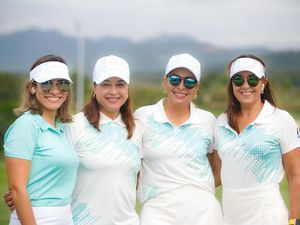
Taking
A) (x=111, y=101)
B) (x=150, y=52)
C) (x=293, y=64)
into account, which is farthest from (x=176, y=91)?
(x=150, y=52)

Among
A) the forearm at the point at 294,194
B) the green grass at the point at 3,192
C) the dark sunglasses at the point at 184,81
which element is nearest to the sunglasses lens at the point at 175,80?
the dark sunglasses at the point at 184,81

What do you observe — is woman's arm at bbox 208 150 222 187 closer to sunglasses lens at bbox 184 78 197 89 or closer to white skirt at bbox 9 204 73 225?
sunglasses lens at bbox 184 78 197 89

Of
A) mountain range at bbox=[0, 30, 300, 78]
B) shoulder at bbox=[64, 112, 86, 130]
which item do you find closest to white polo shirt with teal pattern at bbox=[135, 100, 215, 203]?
shoulder at bbox=[64, 112, 86, 130]

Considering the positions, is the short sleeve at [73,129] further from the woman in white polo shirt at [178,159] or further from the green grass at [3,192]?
the green grass at [3,192]

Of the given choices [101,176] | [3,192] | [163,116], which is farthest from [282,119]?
[3,192]

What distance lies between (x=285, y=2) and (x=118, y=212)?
5802cm

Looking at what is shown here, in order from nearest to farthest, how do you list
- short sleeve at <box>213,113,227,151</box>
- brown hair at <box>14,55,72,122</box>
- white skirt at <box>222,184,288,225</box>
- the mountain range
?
brown hair at <box>14,55,72,122</box> < white skirt at <box>222,184,288,225</box> < short sleeve at <box>213,113,227,151</box> < the mountain range

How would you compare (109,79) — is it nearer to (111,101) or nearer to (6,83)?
(111,101)

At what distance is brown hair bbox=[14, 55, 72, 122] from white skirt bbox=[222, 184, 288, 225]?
1253 millimetres

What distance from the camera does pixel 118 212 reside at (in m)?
4.45

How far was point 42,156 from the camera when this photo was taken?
404cm

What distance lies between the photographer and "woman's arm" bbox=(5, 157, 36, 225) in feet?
12.9

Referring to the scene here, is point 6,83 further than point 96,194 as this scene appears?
Yes

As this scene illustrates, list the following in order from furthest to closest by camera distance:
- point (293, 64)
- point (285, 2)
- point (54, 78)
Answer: point (285, 2) < point (293, 64) < point (54, 78)
